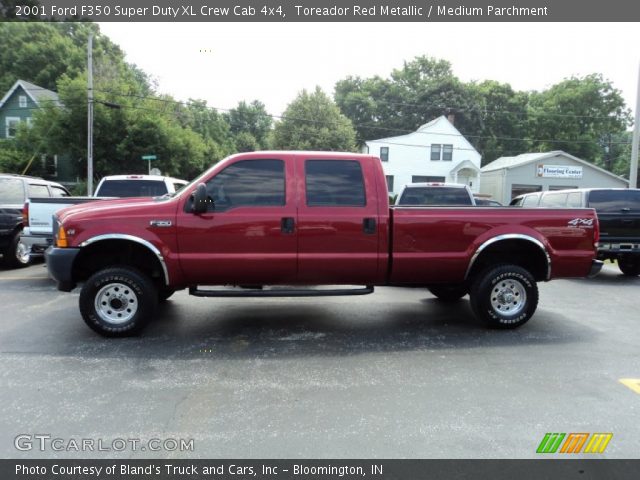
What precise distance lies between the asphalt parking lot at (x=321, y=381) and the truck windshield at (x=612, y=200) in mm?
3655

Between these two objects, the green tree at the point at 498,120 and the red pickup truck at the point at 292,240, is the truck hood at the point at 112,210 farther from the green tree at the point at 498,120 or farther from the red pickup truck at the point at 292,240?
the green tree at the point at 498,120

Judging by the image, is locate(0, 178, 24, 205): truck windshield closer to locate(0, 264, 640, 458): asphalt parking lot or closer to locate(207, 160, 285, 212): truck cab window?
locate(0, 264, 640, 458): asphalt parking lot

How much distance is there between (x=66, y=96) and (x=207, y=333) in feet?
80.4

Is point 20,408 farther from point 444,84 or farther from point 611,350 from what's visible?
point 444,84

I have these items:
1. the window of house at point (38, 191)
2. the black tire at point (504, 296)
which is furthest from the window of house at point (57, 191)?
the black tire at point (504, 296)

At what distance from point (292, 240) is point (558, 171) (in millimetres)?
35958

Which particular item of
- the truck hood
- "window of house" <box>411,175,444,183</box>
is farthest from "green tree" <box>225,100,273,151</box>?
the truck hood

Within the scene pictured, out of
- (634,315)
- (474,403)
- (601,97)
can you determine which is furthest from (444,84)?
(474,403)

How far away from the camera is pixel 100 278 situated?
505cm

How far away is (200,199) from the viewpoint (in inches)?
194

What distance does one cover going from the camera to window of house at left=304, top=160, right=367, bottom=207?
207 inches

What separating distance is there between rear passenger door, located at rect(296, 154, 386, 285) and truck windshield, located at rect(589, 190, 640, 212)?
6.50 m

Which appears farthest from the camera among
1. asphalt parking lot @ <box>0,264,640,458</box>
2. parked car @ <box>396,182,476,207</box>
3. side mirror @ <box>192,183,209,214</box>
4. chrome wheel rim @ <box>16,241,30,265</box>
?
chrome wheel rim @ <box>16,241,30,265</box>
